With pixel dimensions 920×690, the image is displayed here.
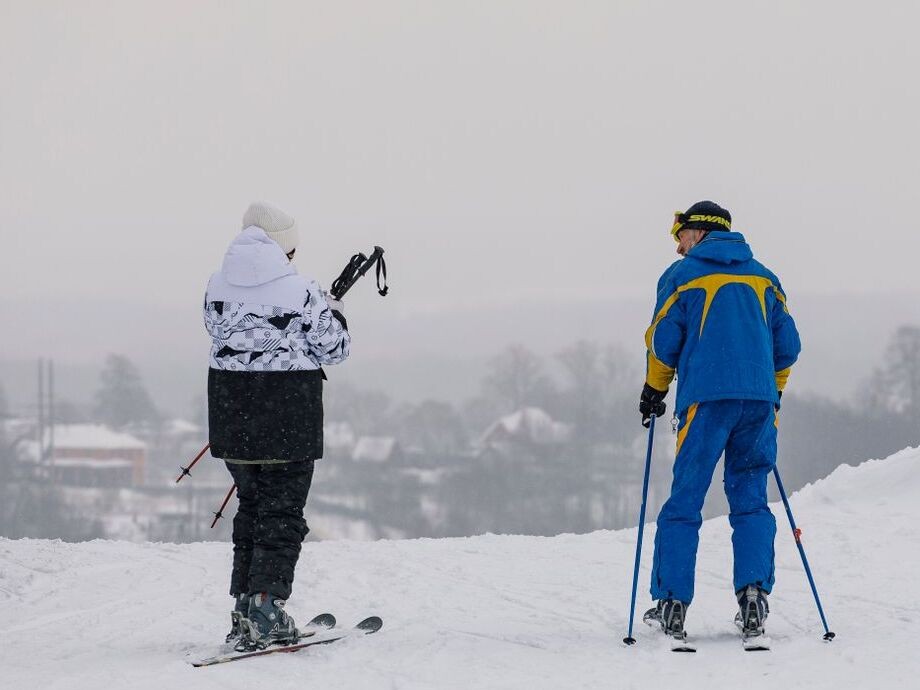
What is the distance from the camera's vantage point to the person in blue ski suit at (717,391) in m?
5.15

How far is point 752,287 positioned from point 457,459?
82.7 m

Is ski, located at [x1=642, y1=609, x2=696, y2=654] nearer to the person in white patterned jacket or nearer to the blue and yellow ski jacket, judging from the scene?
the blue and yellow ski jacket

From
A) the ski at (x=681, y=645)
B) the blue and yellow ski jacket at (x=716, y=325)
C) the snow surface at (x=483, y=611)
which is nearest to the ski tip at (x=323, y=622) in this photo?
the snow surface at (x=483, y=611)

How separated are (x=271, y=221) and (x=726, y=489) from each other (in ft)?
8.16

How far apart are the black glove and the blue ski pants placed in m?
0.12

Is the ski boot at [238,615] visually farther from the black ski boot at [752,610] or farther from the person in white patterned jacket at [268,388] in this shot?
the black ski boot at [752,610]

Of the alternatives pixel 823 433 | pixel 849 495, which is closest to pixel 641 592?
pixel 849 495

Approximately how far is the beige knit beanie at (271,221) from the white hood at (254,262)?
4.2 inches

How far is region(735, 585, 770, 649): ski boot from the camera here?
5.01 m

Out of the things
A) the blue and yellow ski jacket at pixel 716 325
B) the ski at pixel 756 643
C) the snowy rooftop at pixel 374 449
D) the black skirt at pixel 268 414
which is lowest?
the snowy rooftop at pixel 374 449

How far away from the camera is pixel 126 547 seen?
9.31m

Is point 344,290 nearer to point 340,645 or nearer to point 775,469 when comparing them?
point 340,645

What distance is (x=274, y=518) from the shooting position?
201 inches

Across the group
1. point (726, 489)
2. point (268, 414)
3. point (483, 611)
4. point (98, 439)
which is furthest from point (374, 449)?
point (268, 414)
